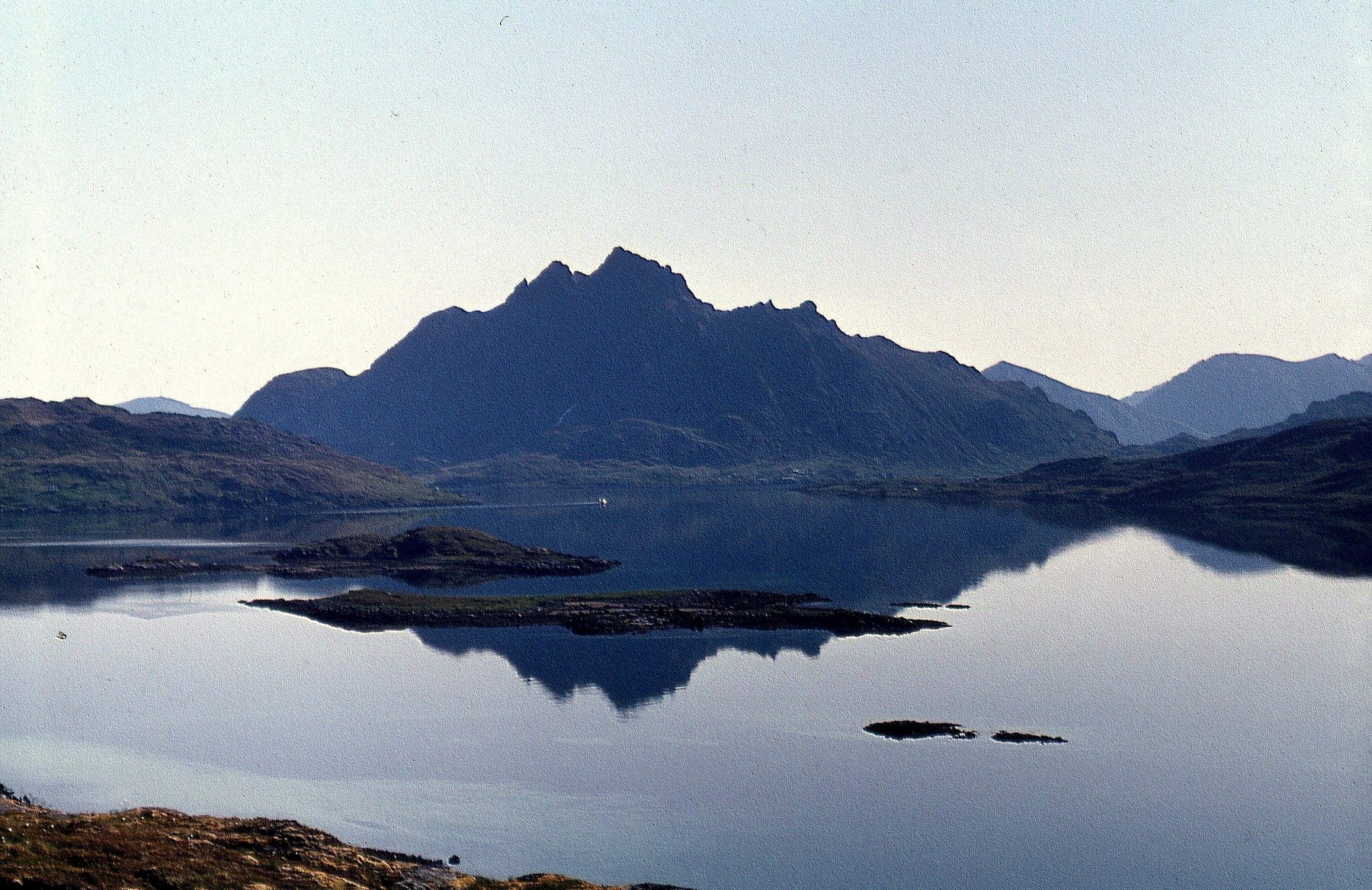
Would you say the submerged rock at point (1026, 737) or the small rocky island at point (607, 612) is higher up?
the small rocky island at point (607, 612)

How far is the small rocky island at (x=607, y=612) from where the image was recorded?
4633 inches

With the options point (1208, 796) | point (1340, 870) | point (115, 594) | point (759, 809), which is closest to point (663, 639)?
point (759, 809)

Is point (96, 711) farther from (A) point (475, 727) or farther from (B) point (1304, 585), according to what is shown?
(B) point (1304, 585)

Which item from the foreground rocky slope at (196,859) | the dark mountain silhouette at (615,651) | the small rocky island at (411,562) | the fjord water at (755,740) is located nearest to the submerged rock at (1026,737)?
the fjord water at (755,740)

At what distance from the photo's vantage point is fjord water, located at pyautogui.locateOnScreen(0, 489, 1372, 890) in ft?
182

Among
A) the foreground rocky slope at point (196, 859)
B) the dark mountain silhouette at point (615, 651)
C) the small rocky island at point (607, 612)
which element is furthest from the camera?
the small rocky island at point (607, 612)

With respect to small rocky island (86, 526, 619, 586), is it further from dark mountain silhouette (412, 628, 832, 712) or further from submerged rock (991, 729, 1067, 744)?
submerged rock (991, 729, 1067, 744)

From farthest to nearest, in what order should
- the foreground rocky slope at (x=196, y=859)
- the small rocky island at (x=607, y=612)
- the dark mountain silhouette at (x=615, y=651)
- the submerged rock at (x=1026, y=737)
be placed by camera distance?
the small rocky island at (x=607, y=612)
the dark mountain silhouette at (x=615, y=651)
the submerged rock at (x=1026, y=737)
the foreground rocky slope at (x=196, y=859)

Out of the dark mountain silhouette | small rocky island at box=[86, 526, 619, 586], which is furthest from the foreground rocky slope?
small rocky island at box=[86, 526, 619, 586]

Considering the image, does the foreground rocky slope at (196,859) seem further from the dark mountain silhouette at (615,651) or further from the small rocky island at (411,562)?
the small rocky island at (411,562)

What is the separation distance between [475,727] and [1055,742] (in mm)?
38172

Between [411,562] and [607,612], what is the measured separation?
6067 cm

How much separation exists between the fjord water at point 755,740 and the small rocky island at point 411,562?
30345 millimetres

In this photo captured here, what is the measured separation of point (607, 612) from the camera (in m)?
124
